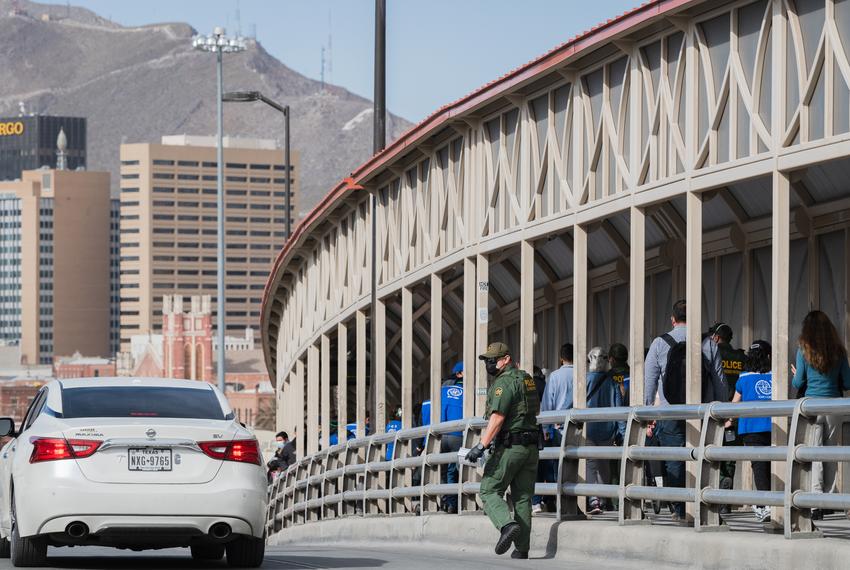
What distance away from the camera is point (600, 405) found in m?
15.7

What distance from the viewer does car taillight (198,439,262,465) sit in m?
12.0

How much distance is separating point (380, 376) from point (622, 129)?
9.87m

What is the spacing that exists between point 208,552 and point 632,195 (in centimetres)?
530

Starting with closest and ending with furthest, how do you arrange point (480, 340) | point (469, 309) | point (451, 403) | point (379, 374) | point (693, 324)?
point (693, 324), point (451, 403), point (480, 340), point (469, 309), point (379, 374)

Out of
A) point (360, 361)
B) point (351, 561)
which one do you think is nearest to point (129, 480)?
point (351, 561)

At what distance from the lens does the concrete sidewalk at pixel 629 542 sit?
1020cm

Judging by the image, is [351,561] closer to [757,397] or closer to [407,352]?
[757,397]

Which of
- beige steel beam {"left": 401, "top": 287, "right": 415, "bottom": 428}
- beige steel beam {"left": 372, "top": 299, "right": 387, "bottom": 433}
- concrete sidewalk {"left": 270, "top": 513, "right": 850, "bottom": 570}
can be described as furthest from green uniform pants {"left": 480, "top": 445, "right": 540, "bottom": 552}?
beige steel beam {"left": 372, "top": 299, "right": 387, "bottom": 433}

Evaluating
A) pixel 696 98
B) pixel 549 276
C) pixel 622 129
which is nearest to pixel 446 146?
pixel 549 276

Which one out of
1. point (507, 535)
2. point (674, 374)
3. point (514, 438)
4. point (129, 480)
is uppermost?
point (674, 374)

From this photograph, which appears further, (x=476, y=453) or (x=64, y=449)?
(x=476, y=453)

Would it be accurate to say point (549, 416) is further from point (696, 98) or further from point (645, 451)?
point (696, 98)

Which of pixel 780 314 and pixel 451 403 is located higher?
pixel 780 314

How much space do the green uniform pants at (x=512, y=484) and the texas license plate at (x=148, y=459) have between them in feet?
8.35
